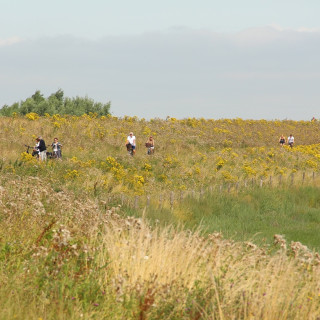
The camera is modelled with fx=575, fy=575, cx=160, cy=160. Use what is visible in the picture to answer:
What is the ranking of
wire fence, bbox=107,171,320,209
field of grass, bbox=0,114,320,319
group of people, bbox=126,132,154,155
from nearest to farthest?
field of grass, bbox=0,114,320,319 → wire fence, bbox=107,171,320,209 → group of people, bbox=126,132,154,155

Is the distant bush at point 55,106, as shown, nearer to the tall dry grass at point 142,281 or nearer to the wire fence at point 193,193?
the wire fence at point 193,193

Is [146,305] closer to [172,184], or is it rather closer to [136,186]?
[136,186]

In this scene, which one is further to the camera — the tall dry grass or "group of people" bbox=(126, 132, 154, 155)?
"group of people" bbox=(126, 132, 154, 155)

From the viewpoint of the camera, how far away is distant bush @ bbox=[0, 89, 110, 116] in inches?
1678

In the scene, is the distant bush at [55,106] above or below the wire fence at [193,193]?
above

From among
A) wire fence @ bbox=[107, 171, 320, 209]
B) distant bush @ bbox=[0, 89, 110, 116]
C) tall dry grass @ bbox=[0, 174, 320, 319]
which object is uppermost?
distant bush @ bbox=[0, 89, 110, 116]

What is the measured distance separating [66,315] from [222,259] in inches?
87.0

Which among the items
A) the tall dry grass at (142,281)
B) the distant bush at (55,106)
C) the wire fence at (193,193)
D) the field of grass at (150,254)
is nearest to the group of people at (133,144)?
the wire fence at (193,193)

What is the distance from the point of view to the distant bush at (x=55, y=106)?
42.6 metres

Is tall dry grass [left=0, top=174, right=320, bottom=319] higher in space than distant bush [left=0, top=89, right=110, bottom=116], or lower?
lower

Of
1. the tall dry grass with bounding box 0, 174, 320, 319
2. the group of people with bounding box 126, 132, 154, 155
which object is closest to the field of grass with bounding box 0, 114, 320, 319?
the tall dry grass with bounding box 0, 174, 320, 319

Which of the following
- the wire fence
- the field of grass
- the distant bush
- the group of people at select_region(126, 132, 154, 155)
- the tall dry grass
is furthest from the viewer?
the distant bush

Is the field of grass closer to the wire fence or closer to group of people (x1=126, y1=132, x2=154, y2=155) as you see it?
the wire fence

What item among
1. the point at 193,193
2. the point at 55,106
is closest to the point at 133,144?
the point at 193,193
